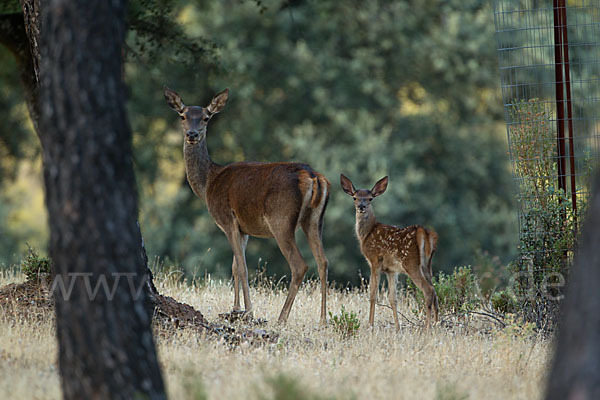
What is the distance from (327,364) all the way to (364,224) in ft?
10.6

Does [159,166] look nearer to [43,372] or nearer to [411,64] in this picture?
[411,64]

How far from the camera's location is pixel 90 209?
14.3ft

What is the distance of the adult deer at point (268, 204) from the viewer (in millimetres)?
8438

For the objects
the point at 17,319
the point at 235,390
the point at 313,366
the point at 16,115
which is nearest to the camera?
the point at 235,390

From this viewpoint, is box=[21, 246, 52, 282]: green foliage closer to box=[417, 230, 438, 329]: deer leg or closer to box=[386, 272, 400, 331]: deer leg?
box=[386, 272, 400, 331]: deer leg

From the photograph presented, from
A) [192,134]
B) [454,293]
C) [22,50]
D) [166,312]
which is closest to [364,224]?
[454,293]

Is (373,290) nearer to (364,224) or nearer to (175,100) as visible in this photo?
(364,224)

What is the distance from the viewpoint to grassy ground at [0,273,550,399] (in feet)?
16.3

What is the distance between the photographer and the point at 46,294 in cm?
780

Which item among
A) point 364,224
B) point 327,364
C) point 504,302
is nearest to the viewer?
point 327,364

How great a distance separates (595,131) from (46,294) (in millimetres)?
5606

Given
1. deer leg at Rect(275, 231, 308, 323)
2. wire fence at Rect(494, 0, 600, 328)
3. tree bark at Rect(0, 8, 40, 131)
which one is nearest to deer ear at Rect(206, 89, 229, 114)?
deer leg at Rect(275, 231, 308, 323)

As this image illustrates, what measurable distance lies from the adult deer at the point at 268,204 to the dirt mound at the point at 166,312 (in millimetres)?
920

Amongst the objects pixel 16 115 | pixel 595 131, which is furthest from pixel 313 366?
pixel 16 115
